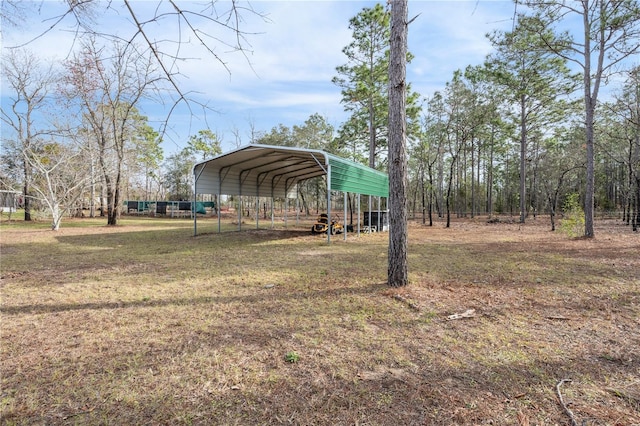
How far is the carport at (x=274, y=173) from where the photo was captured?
33.1 ft

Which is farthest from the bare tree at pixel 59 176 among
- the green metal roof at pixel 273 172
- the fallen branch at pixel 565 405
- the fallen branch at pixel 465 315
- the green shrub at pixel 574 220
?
the green shrub at pixel 574 220

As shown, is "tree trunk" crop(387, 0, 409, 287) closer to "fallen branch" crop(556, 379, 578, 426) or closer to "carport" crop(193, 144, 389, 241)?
"fallen branch" crop(556, 379, 578, 426)

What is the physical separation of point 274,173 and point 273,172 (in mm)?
236

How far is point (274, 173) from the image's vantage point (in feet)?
52.1

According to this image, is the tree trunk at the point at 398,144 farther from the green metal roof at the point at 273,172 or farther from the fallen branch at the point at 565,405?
the green metal roof at the point at 273,172

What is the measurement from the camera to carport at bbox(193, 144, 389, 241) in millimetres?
10078

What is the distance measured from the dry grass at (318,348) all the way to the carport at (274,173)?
541 centimetres

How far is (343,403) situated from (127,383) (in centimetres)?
157

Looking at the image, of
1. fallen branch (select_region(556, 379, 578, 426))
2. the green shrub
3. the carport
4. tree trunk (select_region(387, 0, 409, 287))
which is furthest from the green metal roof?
fallen branch (select_region(556, 379, 578, 426))

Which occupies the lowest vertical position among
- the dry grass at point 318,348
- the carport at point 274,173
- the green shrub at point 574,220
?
the dry grass at point 318,348

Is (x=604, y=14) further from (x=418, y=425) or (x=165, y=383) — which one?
(x=165, y=383)

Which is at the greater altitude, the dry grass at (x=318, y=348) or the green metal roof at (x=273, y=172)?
the green metal roof at (x=273, y=172)

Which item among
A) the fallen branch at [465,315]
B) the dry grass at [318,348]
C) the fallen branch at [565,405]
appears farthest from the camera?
the fallen branch at [465,315]

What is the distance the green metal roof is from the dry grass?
18.1 feet
